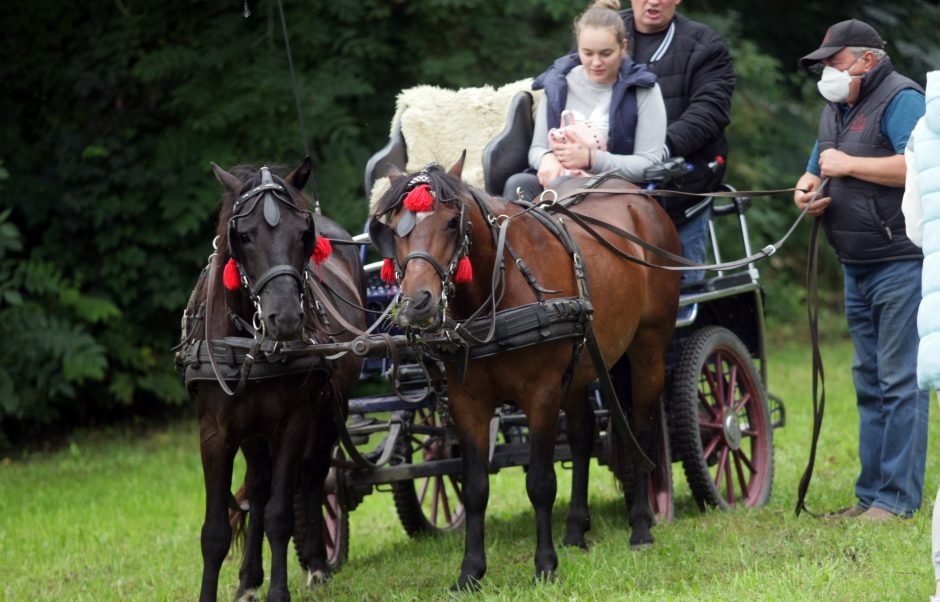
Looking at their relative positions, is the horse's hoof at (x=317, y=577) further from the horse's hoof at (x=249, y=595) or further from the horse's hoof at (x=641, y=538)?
the horse's hoof at (x=641, y=538)

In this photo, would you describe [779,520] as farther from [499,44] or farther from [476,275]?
[499,44]

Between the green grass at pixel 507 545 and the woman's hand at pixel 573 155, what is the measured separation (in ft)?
5.95

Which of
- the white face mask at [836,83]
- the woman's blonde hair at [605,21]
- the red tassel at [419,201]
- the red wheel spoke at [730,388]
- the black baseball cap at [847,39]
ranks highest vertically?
the woman's blonde hair at [605,21]

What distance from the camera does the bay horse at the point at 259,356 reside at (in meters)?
4.73

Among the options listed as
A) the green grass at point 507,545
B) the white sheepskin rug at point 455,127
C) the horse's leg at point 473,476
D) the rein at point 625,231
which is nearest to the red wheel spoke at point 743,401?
the green grass at point 507,545

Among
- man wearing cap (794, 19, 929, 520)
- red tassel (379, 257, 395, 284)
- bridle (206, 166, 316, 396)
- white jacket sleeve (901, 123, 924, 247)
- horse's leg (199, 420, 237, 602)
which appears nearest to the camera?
white jacket sleeve (901, 123, 924, 247)

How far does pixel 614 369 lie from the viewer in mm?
6719

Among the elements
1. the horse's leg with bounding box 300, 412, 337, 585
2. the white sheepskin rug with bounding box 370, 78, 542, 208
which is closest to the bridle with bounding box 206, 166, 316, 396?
the horse's leg with bounding box 300, 412, 337, 585

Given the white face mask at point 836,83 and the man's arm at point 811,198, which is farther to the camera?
the man's arm at point 811,198

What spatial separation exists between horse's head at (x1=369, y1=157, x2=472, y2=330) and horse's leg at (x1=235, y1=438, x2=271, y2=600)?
1.12m

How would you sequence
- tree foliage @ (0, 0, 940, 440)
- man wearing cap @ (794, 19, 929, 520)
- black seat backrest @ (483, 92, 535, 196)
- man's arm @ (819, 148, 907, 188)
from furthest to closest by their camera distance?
tree foliage @ (0, 0, 940, 440)
black seat backrest @ (483, 92, 535, 196)
man wearing cap @ (794, 19, 929, 520)
man's arm @ (819, 148, 907, 188)

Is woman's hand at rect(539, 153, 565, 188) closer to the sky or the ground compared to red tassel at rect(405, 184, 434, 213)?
closer to the sky

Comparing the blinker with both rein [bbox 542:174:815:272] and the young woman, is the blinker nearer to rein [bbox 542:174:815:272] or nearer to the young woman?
rein [bbox 542:174:815:272]

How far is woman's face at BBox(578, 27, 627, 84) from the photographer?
19.8ft
